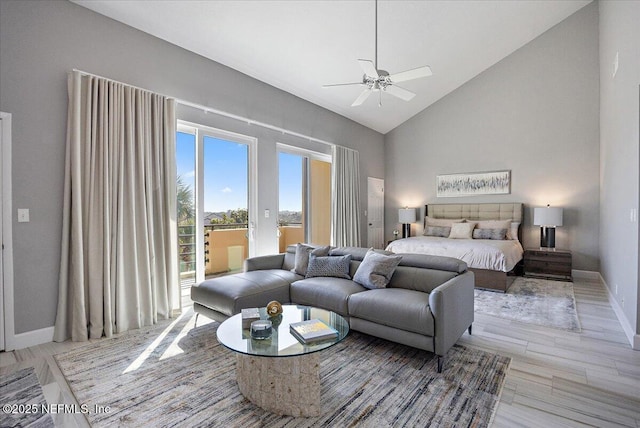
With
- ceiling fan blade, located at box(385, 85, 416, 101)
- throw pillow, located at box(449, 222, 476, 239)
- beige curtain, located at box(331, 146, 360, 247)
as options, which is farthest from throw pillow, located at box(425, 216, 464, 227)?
ceiling fan blade, located at box(385, 85, 416, 101)

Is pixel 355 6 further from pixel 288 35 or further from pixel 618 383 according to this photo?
pixel 618 383

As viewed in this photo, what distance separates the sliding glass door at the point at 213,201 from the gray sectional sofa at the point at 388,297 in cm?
86

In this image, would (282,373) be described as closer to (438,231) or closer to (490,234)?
(490,234)

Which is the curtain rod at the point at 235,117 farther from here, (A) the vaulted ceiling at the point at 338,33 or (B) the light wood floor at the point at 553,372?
(B) the light wood floor at the point at 553,372

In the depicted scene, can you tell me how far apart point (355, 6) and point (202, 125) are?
94.1 inches

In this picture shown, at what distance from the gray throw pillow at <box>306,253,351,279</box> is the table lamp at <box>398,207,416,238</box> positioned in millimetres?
4052

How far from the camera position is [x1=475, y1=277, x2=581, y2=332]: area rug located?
3.40 meters

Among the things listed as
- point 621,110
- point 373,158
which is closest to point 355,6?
point 621,110

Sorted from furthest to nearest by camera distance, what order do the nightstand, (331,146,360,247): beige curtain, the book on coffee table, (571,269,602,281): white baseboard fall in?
(331,146,360,247): beige curtain
(571,269,602,281): white baseboard
the nightstand
the book on coffee table

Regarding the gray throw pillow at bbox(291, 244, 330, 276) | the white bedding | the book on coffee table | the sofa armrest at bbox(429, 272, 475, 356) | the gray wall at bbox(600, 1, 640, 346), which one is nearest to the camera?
the book on coffee table

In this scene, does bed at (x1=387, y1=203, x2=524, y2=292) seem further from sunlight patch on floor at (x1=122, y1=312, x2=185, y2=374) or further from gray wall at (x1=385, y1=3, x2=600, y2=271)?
sunlight patch on floor at (x1=122, y1=312, x2=185, y2=374)

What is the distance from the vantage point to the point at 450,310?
7.82ft

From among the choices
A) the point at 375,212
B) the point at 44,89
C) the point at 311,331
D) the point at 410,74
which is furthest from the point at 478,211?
the point at 44,89

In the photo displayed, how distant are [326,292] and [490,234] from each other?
4184mm
